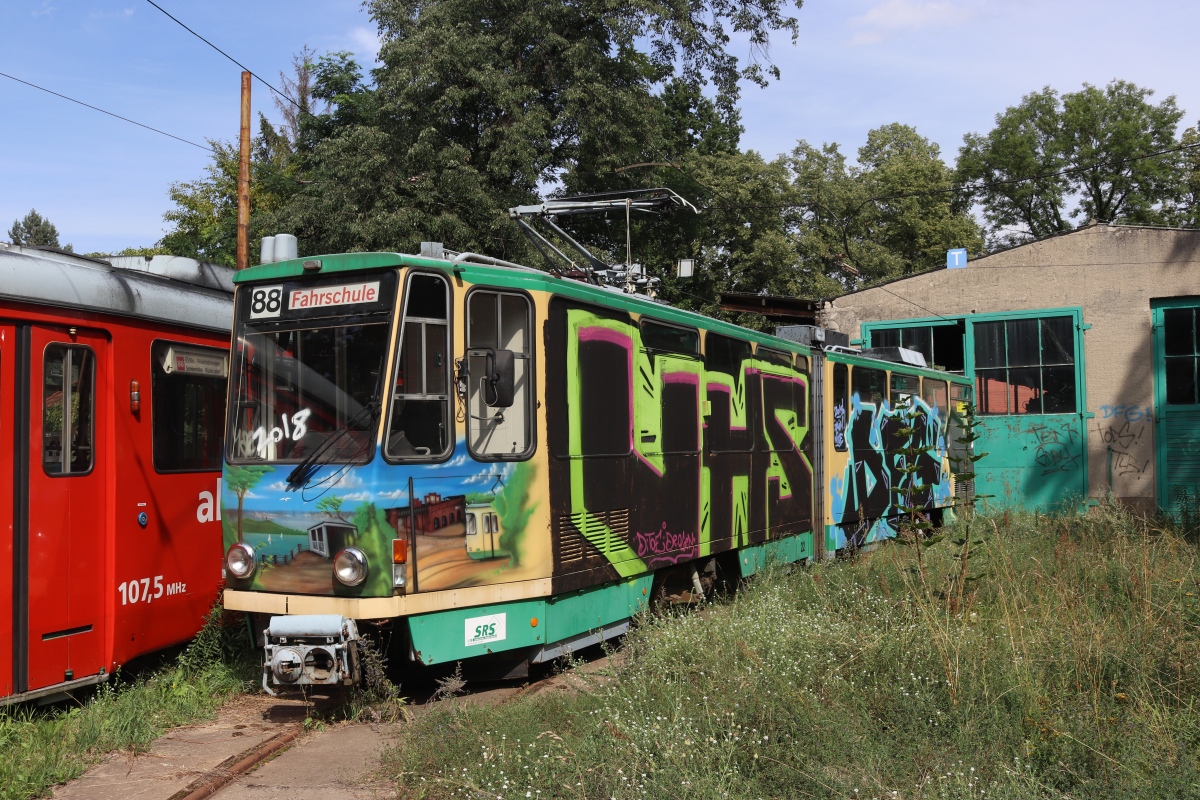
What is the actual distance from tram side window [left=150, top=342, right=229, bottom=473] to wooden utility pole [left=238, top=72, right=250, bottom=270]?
8025 mm

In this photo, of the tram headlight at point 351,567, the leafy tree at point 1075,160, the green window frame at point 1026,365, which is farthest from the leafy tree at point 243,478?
the leafy tree at point 1075,160

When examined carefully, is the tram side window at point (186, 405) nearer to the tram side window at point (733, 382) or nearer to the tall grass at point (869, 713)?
the tall grass at point (869, 713)

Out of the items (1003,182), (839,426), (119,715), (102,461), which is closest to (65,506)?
(102,461)

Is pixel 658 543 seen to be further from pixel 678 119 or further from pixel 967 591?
pixel 678 119

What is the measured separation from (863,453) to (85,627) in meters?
10.0

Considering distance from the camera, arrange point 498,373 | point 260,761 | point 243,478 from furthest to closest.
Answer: point 243,478
point 498,373
point 260,761

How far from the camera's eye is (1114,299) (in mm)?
19891

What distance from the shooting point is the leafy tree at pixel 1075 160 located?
4372 cm

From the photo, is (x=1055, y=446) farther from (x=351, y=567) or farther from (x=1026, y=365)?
(x=351, y=567)

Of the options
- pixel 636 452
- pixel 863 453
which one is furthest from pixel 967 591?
pixel 863 453

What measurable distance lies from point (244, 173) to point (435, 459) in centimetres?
1179

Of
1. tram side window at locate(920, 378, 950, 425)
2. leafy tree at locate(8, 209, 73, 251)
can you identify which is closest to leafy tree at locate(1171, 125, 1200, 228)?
tram side window at locate(920, 378, 950, 425)

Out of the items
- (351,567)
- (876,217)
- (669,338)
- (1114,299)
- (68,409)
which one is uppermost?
(876,217)

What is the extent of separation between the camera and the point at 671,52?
23.7 meters
